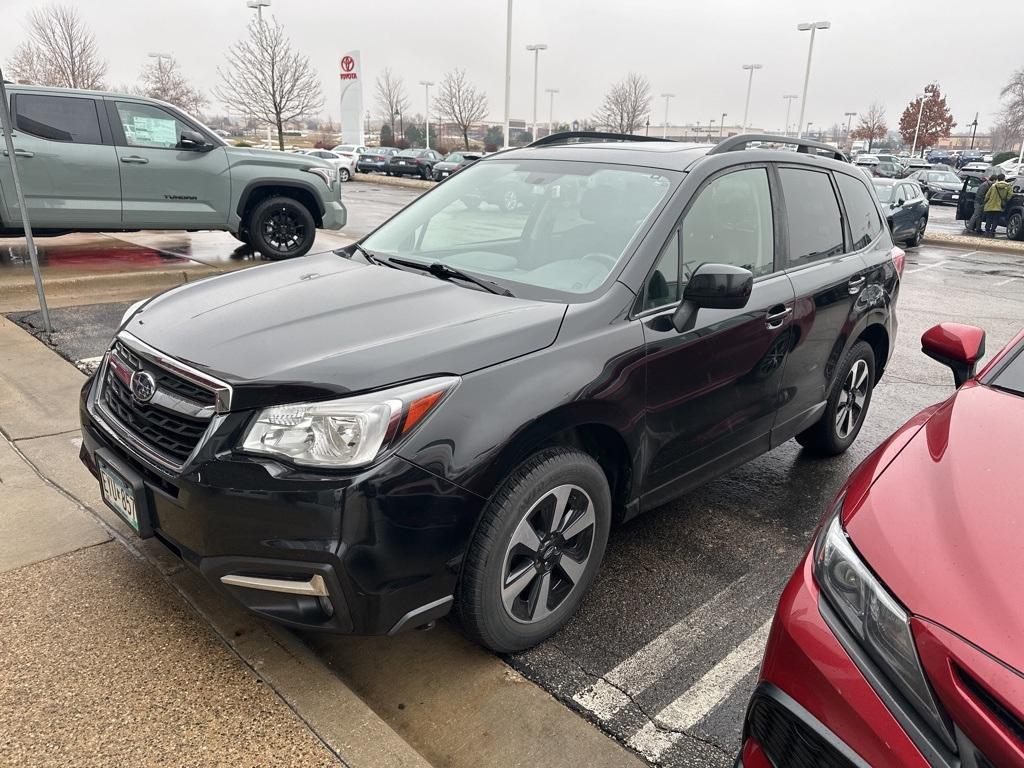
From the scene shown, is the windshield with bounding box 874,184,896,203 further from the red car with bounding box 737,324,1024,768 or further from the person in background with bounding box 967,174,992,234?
the red car with bounding box 737,324,1024,768

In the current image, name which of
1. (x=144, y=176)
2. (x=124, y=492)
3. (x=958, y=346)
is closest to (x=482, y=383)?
(x=124, y=492)

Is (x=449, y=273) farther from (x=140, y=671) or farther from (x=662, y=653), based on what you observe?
(x=140, y=671)

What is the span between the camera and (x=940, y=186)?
31906 mm

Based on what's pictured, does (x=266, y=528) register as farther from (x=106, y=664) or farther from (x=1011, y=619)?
(x=1011, y=619)

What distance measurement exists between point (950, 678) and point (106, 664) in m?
2.37

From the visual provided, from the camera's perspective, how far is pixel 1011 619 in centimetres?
150

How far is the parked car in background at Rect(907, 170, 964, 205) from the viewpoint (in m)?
31.6

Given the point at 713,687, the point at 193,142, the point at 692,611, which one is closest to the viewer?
the point at 713,687

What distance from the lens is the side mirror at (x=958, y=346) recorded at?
2879 mm

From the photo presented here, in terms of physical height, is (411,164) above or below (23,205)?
below

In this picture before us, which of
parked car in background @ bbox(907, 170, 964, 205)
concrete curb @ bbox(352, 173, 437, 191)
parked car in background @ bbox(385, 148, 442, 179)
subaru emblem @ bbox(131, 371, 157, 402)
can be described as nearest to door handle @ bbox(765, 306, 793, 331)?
subaru emblem @ bbox(131, 371, 157, 402)

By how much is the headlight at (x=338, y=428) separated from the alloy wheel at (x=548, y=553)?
1.88 feet

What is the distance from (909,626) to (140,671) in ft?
7.22

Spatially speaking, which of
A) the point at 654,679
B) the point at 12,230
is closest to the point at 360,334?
the point at 654,679
